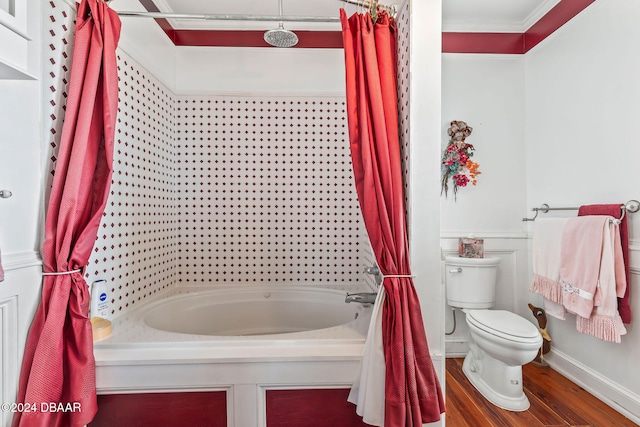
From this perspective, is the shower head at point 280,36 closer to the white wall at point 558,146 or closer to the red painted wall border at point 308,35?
the red painted wall border at point 308,35

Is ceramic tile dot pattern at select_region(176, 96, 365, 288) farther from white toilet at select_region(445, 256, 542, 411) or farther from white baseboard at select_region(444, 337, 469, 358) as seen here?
white baseboard at select_region(444, 337, 469, 358)

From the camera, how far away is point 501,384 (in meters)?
2.02

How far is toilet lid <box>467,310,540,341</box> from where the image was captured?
1.93 meters

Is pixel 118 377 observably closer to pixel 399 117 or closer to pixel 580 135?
pixel 399 117

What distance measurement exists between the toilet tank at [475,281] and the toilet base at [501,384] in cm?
39

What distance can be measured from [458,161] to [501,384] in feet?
5.43

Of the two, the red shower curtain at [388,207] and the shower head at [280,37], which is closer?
the red shower curtain at [388,207]

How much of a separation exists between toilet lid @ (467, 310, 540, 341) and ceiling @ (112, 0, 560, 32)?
2169mm

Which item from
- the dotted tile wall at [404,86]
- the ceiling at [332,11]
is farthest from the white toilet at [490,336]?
the ceiling at [332,11]

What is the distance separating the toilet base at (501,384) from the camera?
195 cm

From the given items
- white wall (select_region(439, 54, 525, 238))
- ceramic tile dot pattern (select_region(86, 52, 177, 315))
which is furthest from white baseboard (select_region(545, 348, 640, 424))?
ceramic tile dot pattern (select_region(86, 52, 177, 315))

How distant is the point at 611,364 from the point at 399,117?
6.96 ft

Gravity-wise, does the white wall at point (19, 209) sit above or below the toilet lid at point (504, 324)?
above

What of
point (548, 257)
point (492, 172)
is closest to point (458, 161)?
point (492, 172)
